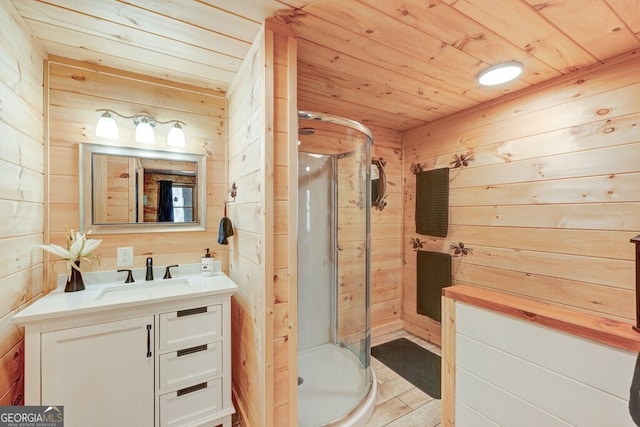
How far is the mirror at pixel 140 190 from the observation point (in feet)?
5.42

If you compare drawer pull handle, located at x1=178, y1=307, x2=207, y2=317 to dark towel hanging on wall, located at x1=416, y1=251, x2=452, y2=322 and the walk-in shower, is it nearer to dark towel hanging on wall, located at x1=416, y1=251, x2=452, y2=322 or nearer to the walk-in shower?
the walk-in shower

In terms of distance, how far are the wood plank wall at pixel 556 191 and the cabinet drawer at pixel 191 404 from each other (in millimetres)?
2139

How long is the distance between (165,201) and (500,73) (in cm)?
241

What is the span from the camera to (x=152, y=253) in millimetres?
1814

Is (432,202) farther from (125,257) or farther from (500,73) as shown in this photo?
(125,257)

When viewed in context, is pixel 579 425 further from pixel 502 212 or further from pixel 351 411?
pixel 502 212

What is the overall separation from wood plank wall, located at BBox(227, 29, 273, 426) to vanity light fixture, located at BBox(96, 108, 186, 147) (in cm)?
36

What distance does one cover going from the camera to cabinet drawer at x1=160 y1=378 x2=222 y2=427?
142 centimetres

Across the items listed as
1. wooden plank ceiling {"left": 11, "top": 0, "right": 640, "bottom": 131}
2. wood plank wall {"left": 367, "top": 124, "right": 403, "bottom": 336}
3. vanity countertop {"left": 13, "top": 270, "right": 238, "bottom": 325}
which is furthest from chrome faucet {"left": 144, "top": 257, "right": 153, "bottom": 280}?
wood plank wall {"left": 367, "top": 124, "right": 403, "bottom": 336}

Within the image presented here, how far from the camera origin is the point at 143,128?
1734mm

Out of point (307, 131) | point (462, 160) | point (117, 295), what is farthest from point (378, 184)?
point (117, 295)

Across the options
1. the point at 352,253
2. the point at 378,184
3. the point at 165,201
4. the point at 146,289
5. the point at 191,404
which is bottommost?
the point at 191,404

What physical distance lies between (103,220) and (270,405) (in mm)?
1505

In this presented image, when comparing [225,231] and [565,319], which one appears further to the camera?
[225,231]
